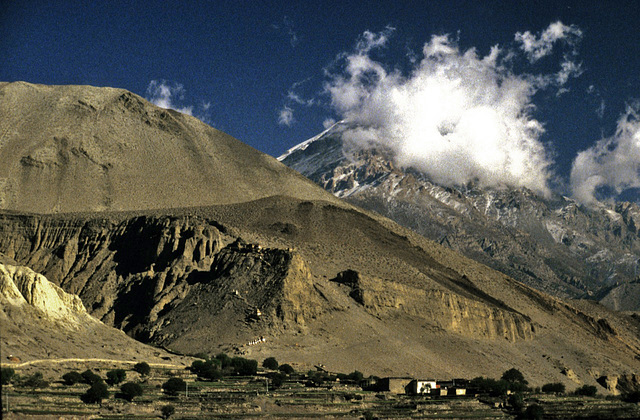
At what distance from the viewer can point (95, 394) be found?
67062 millimetres

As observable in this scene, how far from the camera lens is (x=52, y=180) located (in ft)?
595

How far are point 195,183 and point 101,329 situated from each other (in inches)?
4555

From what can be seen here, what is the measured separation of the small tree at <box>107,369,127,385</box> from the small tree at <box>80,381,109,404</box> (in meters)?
4.25

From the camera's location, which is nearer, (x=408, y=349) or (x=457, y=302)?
(x=408, y=349)

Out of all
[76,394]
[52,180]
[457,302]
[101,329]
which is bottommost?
[76,394]

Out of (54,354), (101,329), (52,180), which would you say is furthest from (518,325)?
(52,180)

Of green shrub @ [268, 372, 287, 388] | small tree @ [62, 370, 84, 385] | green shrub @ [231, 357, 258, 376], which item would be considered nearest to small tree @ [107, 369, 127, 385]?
small tree @ [62, 370, 84, 385]

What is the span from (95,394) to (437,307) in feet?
218

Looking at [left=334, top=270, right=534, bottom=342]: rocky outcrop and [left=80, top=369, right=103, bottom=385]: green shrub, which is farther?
[left=334, top=270, right=534, bottom=342]: rocky outcrop

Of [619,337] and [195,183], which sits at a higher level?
[195,183]

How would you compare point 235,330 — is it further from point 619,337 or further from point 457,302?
point 619,337

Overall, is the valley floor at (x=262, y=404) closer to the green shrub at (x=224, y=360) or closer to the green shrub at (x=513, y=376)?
the green shrub at (x=224, y=360)

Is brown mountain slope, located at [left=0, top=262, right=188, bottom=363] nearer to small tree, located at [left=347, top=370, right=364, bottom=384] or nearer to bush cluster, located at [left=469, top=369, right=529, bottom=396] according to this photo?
small tree, located at [left=347, top=370, right=364, bottom=384]

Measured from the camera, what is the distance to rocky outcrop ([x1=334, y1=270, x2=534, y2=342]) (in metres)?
120
